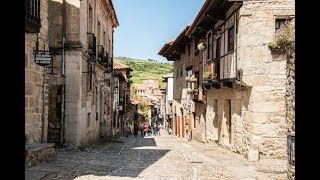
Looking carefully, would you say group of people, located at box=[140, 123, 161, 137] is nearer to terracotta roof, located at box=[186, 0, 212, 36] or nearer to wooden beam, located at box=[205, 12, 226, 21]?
terracotta roof, located at box=[186, 0, 212, 36]

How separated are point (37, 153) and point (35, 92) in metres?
1.74

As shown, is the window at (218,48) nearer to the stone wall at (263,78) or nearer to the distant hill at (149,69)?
the stone wall at (263,78)

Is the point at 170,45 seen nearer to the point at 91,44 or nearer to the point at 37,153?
the point at 91,44

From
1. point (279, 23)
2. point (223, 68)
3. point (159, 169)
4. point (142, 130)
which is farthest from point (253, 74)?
point (142, 130)

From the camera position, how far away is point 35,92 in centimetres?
1004

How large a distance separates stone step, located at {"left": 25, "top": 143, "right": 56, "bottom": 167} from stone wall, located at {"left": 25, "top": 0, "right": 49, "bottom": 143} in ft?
1.25

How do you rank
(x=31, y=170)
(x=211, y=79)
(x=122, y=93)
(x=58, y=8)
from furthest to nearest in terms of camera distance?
(x=122, y=93) < (x=211, y=79) < (x=58, y=8) < (x=31, y=170)

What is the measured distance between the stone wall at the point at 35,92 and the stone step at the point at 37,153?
1.25ft

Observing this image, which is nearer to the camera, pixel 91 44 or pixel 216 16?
pixel 216 16

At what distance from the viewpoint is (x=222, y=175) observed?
9.30 meters

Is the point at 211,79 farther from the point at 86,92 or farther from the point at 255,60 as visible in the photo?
the point at 86,92

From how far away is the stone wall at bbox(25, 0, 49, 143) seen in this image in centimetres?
944
